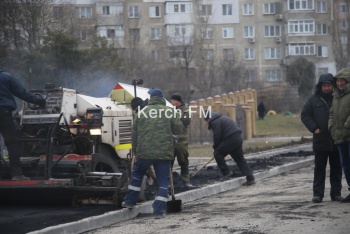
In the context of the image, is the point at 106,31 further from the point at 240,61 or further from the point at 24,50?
the point at 240,61

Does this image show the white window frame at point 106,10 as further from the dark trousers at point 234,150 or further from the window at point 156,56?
the dark trousers at point 234,150

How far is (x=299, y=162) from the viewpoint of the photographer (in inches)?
775

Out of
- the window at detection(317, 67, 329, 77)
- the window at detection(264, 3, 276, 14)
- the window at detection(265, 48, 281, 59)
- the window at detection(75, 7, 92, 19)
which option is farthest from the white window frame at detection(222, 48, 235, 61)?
the window at detection(75, 7, 92, 19)

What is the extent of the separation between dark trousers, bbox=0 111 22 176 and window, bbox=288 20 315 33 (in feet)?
148

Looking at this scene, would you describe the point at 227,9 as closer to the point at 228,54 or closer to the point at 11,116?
the point at 228,54

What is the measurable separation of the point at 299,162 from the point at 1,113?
1017 centimetres

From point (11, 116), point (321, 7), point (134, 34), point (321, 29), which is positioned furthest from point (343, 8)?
point (11, 116)

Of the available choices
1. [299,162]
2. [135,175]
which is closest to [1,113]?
[135,175]

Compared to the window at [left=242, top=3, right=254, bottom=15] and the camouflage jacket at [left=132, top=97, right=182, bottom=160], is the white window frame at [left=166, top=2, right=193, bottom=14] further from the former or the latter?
the camouflage jacket at [left=132, top=97, right=182, bottom=160]

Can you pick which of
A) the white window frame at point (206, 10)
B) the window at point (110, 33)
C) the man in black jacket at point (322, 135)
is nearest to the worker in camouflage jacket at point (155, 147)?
the man in black jacket at point (322, 135)

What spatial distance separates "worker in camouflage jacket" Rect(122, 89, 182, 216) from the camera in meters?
11.0

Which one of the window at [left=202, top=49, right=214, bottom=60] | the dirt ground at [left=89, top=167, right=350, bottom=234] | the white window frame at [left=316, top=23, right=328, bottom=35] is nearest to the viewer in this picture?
the dirt ground at [left=89, top=167, right=350, bottom=234]

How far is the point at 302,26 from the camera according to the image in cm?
5562

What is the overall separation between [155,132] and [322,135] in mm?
2477
